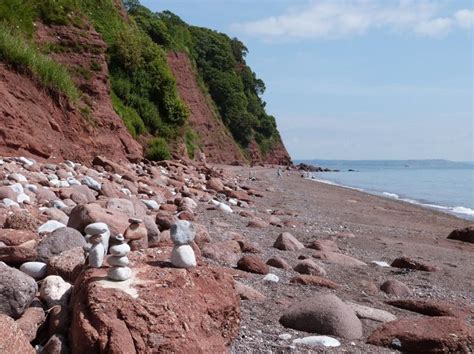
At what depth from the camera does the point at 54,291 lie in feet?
9.23

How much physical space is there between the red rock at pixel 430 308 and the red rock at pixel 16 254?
8.85 feet

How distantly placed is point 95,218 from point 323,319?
1908 mm

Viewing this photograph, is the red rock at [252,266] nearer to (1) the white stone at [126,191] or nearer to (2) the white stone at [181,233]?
(2) the white stone at [181,233]

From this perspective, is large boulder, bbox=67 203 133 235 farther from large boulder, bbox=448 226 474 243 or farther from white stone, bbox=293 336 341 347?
large boulder, bbox=448 226 474 243

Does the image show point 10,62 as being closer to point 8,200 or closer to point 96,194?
point 96,194

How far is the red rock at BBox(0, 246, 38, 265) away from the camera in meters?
3.23

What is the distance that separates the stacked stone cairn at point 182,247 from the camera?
295 cm

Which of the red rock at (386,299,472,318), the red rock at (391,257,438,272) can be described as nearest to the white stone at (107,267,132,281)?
the red rock at (386,299,472,318)

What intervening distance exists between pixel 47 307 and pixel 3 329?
0.56 m

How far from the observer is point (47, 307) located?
2764mm

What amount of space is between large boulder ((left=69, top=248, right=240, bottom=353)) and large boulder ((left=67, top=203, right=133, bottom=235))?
1259 millimetres

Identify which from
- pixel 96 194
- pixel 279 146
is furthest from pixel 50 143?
pixel 279 146

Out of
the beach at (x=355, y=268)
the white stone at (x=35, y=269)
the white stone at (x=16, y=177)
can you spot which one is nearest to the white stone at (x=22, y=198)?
the white stone at (x=16, y=177)

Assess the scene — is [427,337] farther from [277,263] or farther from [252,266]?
[277,263]
